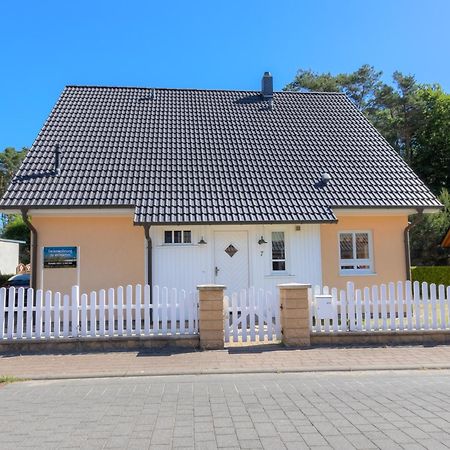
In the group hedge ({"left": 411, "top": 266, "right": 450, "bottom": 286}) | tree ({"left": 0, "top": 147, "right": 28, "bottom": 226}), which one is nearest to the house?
hedge ({"left": 411, "top": 266, "right": 450, "bottom": 286})

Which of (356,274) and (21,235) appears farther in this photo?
(21,235)

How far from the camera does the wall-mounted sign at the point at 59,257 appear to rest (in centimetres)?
Result: 1223

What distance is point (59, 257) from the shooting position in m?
12.3

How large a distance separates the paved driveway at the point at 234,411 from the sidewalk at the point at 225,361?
30 centimetres

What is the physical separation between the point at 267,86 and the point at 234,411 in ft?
48.5

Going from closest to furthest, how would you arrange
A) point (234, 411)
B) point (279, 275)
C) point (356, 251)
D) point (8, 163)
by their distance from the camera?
point (234, 411) < point (279, 275) < point (356, 251) < point (8, 163)

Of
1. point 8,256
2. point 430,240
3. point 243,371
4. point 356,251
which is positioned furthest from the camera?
point 8,256

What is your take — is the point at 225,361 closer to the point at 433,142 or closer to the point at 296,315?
Result: the point at 296,315

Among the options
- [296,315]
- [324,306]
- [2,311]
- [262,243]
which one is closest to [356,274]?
[262,243]

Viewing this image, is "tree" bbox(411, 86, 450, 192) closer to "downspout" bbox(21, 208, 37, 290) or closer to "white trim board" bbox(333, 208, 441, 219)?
"white trim board" bbox(333, 208, 441, 219)

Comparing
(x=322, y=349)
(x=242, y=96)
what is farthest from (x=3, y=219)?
(x=322, y=349)

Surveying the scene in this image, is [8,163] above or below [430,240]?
above

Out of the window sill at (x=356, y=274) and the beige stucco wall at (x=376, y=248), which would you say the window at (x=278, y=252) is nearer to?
the beige stucco wall at (x=376, y=248)

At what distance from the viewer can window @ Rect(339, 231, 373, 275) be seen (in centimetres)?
1369
